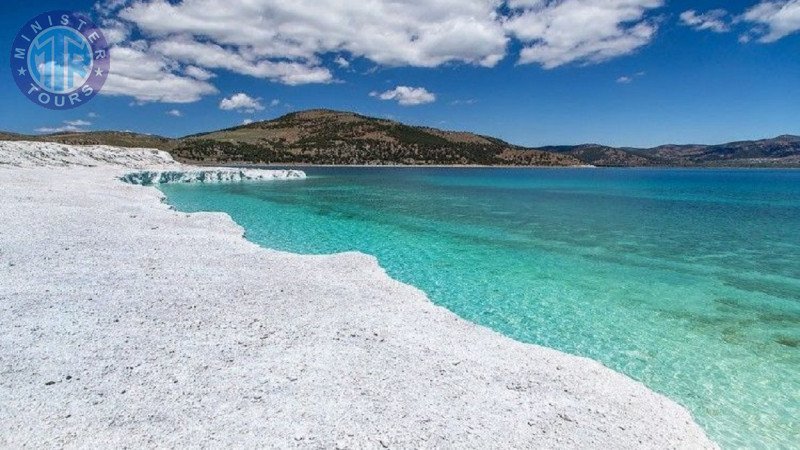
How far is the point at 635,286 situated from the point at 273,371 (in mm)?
15605

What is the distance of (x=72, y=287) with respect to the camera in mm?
13484

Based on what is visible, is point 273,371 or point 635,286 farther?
point 635,286

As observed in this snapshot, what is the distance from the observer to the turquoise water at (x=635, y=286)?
10547 millimetres

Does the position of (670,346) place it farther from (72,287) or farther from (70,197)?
(70,197)

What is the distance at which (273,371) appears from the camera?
30.0 ft

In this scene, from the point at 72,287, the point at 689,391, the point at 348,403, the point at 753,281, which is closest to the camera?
the point at 348,403

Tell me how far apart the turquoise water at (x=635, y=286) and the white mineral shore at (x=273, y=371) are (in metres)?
1.73

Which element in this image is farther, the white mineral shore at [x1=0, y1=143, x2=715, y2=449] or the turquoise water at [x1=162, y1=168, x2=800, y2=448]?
the turquoise water at [x1=162, y1=168, x2=800, y2=448]

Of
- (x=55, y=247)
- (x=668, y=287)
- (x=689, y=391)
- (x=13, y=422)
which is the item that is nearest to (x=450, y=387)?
(x=689, y=391)

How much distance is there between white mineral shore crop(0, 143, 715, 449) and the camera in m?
A: 7.27

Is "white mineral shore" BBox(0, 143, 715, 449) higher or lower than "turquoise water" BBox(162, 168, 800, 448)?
higher

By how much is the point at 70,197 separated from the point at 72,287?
24.8 meters

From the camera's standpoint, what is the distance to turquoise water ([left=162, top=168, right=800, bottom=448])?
10547 millimetres

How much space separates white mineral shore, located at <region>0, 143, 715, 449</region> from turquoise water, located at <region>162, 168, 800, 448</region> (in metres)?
1.73
